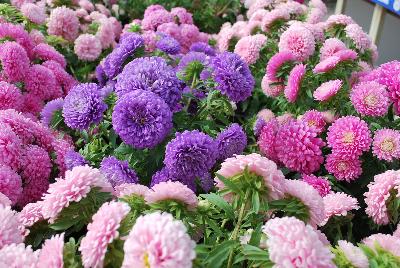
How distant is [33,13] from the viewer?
2.86 metres

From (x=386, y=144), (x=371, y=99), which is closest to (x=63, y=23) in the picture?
(x=371, y=99)

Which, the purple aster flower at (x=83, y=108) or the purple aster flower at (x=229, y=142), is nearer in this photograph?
the purple aster flower at (x=83, y=108)

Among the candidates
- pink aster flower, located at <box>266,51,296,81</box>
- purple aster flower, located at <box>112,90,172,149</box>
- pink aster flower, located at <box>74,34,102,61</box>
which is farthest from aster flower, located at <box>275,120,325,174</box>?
pink aster flower, located at <box>74,34,102,61</box>

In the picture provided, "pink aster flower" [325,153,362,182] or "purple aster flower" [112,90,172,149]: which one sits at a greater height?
"purple aster flower" [112,90,172,149]

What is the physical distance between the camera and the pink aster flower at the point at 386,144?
1.86 meters

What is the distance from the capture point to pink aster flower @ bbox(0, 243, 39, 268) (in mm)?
952

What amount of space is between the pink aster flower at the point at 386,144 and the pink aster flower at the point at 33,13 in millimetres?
2066

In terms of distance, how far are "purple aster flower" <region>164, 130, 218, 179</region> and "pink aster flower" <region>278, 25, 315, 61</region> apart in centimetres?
A: 104

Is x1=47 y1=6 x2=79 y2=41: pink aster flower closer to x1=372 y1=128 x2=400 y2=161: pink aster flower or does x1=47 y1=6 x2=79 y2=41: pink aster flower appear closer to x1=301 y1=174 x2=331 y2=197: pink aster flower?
x1=301 y1=174 x2=331 y2=197: pink aster flower

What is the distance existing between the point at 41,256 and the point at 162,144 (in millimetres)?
844

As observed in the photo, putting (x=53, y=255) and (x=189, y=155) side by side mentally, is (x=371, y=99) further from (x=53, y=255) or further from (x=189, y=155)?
(x=53, y=255)

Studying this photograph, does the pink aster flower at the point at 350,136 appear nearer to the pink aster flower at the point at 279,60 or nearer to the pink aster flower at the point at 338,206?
the pink aster flower at the point at 338,206

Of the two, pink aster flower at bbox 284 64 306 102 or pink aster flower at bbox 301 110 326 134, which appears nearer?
pink aster flower at bbox 301 110 326 134

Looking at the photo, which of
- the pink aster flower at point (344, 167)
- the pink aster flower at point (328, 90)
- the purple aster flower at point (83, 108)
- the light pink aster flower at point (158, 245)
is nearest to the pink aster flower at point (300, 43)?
the pink aster flower at point (328, 90)
